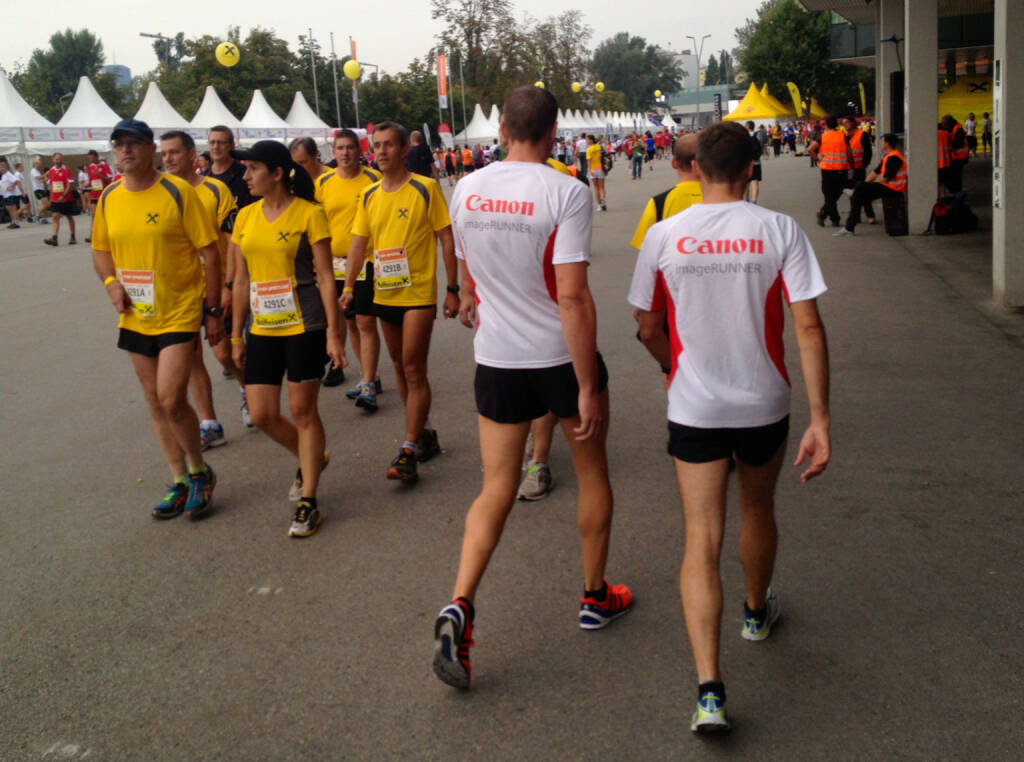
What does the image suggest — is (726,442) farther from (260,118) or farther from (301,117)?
(301,117)

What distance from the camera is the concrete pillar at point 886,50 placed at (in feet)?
81.7

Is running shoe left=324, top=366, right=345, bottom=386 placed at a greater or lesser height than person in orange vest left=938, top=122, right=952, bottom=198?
lesser

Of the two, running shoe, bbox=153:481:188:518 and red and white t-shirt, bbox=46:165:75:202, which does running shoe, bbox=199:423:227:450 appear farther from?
red and white t-shirt, bbox=46:165:75:202

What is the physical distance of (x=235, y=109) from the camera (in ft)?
246

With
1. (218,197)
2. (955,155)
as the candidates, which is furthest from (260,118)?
(218,197)

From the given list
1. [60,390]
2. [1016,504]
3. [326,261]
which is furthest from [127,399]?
[1016,504]

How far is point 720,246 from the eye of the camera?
10.5ft

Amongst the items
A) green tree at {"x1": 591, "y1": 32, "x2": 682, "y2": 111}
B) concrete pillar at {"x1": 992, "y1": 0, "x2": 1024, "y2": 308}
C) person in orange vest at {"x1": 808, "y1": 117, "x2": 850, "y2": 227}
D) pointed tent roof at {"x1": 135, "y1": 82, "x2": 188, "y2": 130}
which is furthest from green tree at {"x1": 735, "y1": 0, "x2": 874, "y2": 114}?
green tree at {"x1": 591, "y1": 32, "x2": 682, "y2": 111}

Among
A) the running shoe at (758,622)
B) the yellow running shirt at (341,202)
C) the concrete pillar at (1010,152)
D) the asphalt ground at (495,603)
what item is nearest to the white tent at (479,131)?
the concrete pillar at (1010,152)

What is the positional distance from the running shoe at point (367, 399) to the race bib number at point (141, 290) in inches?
89.8

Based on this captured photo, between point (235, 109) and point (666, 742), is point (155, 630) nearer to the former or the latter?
point (666, 742)

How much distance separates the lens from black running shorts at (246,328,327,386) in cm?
539

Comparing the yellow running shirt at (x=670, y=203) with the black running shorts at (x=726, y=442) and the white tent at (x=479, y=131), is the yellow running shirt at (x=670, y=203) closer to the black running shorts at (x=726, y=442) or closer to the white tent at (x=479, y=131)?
the black running shorts at (x=726, y=442)

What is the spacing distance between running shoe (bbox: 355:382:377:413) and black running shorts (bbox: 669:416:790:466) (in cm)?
454
